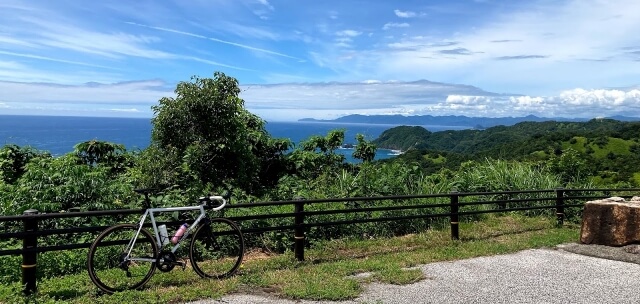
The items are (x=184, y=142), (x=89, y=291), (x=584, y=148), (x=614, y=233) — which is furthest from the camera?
(x=584, y=148)

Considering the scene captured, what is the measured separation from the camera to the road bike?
18.2 feet

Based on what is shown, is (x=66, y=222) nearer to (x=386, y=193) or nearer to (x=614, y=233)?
(x=386, y=193)

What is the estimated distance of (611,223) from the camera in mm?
8430

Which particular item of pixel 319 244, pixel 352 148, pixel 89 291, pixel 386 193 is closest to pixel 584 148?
pixel 352 148

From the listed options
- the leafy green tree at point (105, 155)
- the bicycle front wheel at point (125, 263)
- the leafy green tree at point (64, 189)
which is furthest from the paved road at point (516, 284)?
the leafy green tree at point (105, 155)

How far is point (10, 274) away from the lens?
604 cm

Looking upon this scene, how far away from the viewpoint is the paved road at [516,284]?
5.41m

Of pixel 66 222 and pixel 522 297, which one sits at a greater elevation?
pixel 66 222

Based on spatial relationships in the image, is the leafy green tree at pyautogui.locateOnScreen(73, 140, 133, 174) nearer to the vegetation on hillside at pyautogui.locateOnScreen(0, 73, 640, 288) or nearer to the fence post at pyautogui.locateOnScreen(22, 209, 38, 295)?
the vegetation on hillside at pyautogui.locateOnScreen(0, 73, 640, 288)

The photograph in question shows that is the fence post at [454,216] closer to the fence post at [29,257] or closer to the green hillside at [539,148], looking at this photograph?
the green hillside at [539,148]

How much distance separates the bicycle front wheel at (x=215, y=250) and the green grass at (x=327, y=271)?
18cm

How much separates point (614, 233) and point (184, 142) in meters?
9.89

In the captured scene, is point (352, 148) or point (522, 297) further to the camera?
point (352, 148)

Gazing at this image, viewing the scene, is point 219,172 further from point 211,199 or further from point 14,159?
point 211,199
